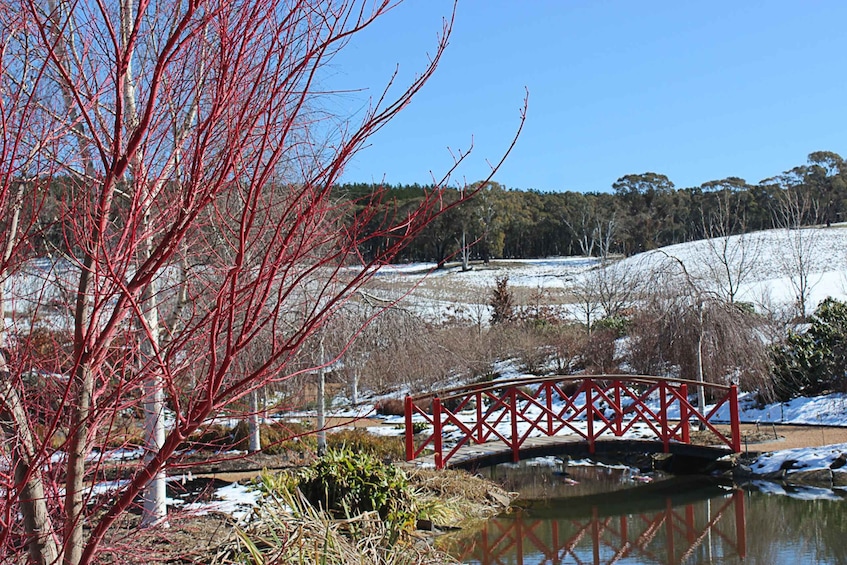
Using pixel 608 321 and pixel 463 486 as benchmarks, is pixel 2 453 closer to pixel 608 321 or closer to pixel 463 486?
pixel 463 486

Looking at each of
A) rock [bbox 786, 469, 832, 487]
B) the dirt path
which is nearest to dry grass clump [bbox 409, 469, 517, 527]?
rock [bbox 786, 469, 832, 487]

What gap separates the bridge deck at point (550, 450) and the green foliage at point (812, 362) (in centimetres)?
423

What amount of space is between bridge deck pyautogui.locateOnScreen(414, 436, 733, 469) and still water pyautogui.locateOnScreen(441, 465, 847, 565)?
0.42m

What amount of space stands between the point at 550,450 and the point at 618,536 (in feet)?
8.36

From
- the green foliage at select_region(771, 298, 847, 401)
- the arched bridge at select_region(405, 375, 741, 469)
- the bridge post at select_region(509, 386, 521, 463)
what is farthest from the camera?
the green foliage at select_region(771, 298, 847, 401)

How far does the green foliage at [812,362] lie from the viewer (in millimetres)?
14195

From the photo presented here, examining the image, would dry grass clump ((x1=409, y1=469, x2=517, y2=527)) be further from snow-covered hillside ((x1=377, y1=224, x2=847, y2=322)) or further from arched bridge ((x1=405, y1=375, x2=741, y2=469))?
snow-covered hillside ((x1=377, y1=224, x2=847, y2=322))

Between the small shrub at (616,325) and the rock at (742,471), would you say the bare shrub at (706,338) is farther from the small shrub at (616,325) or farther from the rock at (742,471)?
Answer: the small shrub at (616,325)

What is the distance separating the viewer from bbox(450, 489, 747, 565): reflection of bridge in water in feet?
23.5

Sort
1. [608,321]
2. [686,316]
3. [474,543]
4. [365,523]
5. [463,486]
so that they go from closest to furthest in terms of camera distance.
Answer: [365,523], [474,543], [463,486], [686,316], [608,321]

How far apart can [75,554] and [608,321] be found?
1951 centimetres

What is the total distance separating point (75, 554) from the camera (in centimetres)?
185

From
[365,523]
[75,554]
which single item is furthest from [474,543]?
[75,554]

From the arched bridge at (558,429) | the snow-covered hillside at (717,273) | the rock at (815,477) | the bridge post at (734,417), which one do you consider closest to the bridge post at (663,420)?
the arched bridge at (558,429)
